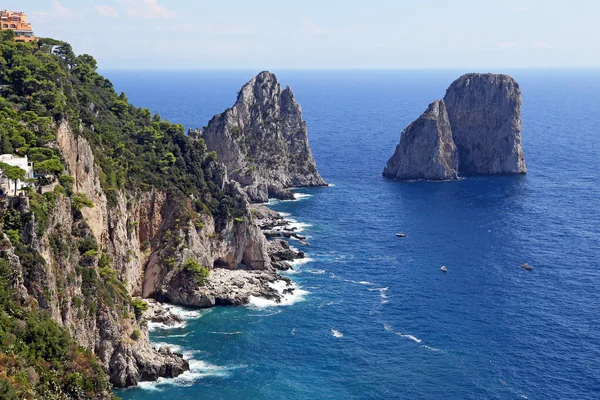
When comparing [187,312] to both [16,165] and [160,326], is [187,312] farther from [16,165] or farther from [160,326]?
[16,165]

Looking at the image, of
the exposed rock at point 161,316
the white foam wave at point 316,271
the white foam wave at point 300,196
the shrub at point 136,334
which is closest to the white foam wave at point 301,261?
the white foam wave at point 316,271

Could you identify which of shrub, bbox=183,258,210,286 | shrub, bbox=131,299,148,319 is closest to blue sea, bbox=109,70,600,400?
shrub, bbox=131,299,148,319

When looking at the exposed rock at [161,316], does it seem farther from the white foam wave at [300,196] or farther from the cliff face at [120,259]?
the white foam wave at [300,196]

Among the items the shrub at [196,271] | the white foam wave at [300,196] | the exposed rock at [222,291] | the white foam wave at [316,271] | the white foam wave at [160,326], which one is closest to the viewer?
the white foam wave at [160,326]

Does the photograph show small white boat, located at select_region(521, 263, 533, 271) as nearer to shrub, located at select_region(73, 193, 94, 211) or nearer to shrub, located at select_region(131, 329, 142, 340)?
shrub, located at select_region(131, 329, 142, 340)

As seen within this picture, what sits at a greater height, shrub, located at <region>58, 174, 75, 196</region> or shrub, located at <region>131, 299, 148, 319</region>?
shrub, located at <region>58, 174, 75, 196</region>

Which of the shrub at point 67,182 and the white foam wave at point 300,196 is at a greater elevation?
the shrub at point 67,182

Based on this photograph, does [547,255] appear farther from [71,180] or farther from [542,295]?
[71,180]
